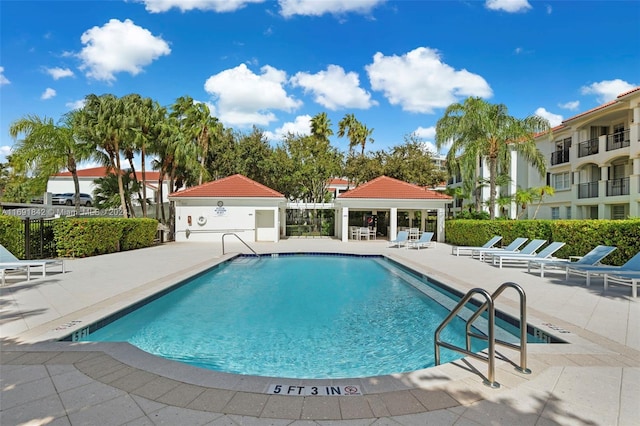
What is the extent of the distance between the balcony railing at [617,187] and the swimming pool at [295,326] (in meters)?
20.3

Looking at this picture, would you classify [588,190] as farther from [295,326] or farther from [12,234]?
[12,234]

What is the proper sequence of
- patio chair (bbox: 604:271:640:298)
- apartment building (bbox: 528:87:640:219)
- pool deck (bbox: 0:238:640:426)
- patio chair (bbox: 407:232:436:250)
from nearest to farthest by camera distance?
pool deck (bbox: 0:238:640:426) → patio chair (bbox: 604:271:640:298) → patio chair (bbox: 407:232:436:250) → apartment building (bbox: 528:87:640:219)

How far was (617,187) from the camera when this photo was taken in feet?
78.1

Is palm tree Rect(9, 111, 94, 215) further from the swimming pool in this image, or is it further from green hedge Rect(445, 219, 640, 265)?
green hedge Rect(445, 219, 640, 265)

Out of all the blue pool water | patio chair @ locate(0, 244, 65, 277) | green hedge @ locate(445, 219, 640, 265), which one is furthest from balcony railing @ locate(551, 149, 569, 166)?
patio chair @ locate(0, 244, 65, 277)

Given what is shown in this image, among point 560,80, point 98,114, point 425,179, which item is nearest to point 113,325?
point 98,114

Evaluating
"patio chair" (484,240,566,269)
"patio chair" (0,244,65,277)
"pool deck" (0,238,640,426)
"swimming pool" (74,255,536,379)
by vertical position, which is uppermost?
"patio chair" (484,240,566,269)

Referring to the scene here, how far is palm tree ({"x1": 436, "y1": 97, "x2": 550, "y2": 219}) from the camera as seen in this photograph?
21.0 m

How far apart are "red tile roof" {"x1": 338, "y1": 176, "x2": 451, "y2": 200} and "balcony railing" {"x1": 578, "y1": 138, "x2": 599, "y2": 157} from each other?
1086cm

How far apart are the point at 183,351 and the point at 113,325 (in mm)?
1646

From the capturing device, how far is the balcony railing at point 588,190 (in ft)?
84.0

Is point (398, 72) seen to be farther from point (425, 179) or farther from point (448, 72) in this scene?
point (425, 179)

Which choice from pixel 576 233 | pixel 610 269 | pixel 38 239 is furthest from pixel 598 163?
pixel 38 239

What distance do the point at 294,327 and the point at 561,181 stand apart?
30.9 m
